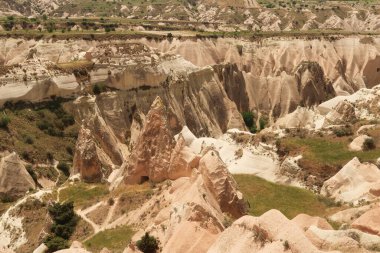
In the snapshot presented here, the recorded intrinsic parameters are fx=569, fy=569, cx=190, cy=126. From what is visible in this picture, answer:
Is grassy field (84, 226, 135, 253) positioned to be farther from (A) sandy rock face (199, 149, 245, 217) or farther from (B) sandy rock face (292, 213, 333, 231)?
(B) sandy rock face (292, 213, 333, 231)

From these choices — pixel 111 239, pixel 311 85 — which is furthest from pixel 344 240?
pixel 311 85

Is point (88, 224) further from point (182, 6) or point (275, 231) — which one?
point (182, 6)

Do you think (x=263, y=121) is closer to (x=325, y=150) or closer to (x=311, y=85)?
(x=311, y=85)

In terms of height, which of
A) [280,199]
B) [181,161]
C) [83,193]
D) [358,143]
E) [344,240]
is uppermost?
[344,240]

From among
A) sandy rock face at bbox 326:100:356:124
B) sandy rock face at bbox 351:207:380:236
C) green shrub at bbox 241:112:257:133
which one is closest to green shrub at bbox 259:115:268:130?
green shrub at bbox 241:112:257:133

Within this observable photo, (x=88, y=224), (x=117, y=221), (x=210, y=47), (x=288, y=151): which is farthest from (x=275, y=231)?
(x=210, y=47)

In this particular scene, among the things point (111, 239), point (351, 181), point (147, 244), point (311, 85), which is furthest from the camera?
point (311, 85)
